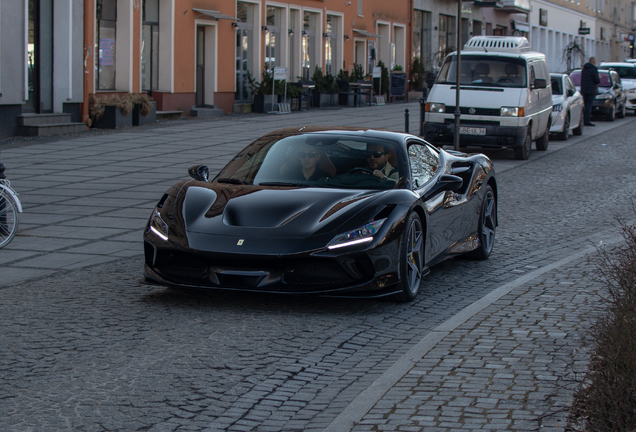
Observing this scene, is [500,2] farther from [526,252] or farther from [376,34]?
[526,252]

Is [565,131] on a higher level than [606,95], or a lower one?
lower

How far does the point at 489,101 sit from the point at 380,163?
1194cm

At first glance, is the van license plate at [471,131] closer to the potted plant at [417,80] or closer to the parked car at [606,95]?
the parked car at [606,95]

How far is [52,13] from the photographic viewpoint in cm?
2350

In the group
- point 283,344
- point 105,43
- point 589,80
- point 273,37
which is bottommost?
point 283,344

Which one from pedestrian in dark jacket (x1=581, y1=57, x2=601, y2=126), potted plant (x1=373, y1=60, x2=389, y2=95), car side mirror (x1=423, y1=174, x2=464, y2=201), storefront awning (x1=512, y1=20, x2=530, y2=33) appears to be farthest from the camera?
storefront awning (x1=512, y1=20, x2=530, y2=33)

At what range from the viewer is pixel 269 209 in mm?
6770

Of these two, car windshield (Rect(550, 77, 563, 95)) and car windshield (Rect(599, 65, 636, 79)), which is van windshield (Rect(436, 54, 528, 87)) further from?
car windshield (Rect(599, 65, 636, 79))

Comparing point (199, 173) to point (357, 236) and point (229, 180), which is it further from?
point (357, 236)

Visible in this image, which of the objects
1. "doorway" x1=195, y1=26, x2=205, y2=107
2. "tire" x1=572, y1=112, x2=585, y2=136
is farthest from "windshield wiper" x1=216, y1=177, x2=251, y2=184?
"doorway" x1=195, y1=26, x2=205, y2=107

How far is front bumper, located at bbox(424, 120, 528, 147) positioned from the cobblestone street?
7.87 m

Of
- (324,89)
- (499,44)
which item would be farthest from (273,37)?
(499,44)

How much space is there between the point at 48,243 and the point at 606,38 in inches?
3528

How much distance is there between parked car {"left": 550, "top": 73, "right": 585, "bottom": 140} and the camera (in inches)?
953
